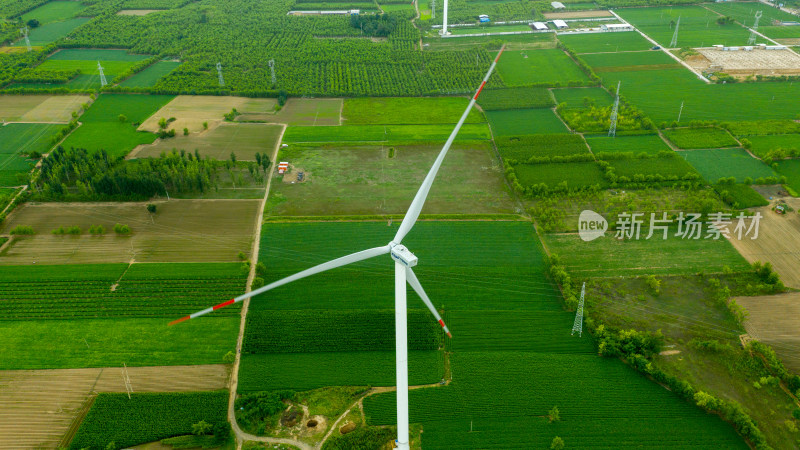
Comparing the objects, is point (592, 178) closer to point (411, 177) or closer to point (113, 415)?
Answer: point (411, 177)

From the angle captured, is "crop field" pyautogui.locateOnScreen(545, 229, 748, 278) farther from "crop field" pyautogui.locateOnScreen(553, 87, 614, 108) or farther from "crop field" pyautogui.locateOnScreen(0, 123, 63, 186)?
"crop field" pyautogui.locateOnScreen(0, 123, 63, 186)

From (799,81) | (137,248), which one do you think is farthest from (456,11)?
(137,248)

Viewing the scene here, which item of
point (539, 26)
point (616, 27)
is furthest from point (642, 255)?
point (616, 27)

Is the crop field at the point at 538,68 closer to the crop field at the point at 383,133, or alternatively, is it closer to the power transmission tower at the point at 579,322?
the crop field at the point at 383,133

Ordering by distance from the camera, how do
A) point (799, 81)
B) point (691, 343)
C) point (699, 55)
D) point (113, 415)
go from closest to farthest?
1. point (113, 415)
2. point (691, 343)
3. point (799, 81)
4. point (699, 55)

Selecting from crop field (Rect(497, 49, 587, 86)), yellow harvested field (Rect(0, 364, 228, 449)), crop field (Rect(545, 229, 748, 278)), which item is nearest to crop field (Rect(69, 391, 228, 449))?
yellow harvested field (Rect(0, 364, 228, 449))

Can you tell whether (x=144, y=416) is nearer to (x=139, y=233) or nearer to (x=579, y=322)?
(x=139, y=233)
